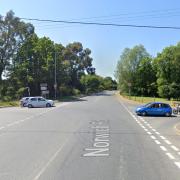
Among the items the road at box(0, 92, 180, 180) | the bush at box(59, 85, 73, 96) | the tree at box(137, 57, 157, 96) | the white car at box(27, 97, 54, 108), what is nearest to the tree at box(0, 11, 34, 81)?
the bush at box(59, 85, 73, 96)

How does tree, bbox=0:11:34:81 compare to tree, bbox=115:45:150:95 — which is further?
tree, bbox=115:45:150:95

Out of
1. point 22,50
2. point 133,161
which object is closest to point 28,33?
point 22,50

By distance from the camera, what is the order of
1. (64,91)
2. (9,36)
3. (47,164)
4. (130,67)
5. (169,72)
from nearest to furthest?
(47,164) → (9,36) → (64,91) → (169,72) → (130,67)

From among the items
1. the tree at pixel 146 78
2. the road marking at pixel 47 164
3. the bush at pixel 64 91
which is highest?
the tree at pixel 146 78

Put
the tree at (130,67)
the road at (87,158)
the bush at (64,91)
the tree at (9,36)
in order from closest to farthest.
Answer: the road at (87,158)
the tree at (9,36)
the bush at (64,91)
the tree at (130,67)

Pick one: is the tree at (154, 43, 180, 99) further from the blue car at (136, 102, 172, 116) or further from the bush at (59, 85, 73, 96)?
the blue car at (136, 102, 172, 116)

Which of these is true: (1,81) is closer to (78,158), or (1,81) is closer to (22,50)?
(22,50)

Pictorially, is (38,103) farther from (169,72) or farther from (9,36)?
(169,72)

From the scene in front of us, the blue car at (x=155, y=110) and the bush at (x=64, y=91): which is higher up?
the bush at (x=64, y=91)

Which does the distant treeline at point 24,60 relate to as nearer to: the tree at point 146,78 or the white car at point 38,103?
the white car at point 38,103

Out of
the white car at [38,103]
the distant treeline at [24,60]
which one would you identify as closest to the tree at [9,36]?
the distant treeline at [24,60]

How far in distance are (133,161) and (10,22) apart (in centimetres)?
7687

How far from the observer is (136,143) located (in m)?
17.6

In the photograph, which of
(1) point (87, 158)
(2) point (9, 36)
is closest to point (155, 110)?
(1) point (87, 158)
